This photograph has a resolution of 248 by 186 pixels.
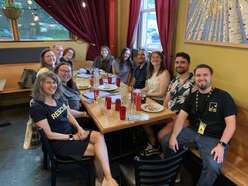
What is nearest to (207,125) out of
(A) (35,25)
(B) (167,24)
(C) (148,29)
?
(B) (167,24)

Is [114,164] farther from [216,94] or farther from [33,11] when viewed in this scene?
[33,11]

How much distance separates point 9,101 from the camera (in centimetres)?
393

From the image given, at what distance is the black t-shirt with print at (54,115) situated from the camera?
168 cm

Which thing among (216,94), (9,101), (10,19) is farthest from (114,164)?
(10,19)

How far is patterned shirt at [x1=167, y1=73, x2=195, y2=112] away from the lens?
7.40 feet

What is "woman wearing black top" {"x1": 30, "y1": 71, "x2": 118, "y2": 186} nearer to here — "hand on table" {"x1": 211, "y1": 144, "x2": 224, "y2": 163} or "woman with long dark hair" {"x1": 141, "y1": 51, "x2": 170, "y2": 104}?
"hand on table" {"x1": 211, "y1": 144, "x2": 224, "y2": 163}

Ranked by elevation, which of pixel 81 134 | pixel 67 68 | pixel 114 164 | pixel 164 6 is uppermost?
pixel 164 6

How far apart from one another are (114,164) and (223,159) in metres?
1.09

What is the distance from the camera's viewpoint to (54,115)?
5.88 feet

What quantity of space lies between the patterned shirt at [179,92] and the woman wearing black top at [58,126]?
91cm

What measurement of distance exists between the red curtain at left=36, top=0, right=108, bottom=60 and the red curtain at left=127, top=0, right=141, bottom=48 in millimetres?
677

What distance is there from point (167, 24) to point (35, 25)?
8.45 ft

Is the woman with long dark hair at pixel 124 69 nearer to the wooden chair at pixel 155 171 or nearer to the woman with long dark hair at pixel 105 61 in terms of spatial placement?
the woman with long dark hair at pixel 105 61

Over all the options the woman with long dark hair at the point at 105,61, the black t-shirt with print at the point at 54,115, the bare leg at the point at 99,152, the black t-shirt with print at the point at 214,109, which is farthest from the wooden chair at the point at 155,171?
the woman with long dark hair at the point at 105,61
